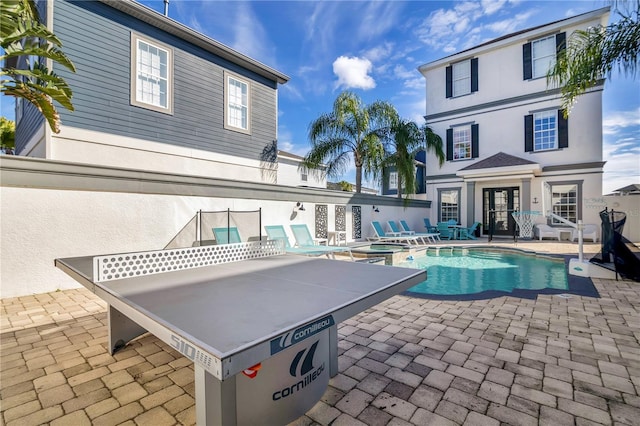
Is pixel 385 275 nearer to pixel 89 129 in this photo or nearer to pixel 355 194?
pixel 89 129

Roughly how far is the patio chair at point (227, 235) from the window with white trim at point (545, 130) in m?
15.8

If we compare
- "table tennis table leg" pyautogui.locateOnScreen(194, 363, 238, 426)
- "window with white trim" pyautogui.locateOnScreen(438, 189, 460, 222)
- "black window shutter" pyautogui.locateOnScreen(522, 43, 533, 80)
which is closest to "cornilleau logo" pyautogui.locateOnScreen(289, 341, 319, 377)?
"table tennis table leg" pyautogui.locateOnScreen(194, 363, 238, 426)

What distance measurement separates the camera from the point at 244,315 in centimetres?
151

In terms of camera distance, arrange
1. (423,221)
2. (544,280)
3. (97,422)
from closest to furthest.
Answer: (97,422), (544,280), (423,221)

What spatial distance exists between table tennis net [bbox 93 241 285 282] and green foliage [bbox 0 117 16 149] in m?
18.8

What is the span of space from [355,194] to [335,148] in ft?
8.29

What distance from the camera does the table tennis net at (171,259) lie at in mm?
2443

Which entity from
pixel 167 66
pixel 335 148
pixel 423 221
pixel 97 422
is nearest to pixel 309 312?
pixel 97 422

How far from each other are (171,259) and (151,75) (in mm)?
8039

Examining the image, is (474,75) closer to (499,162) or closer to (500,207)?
(499,162)

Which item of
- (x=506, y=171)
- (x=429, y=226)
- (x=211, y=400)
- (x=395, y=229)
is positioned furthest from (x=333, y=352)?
(x=429, y=226)

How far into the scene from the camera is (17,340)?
3357 mm

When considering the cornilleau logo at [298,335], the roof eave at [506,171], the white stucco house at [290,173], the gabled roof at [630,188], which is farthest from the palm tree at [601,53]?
the gabled roof at [630,188]

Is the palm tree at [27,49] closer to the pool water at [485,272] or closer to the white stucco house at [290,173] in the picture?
the pool water at [485,272]
